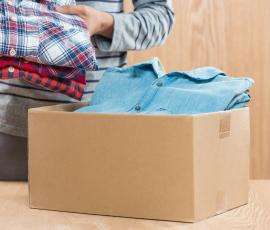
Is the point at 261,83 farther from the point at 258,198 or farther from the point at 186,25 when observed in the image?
the point at 258,198

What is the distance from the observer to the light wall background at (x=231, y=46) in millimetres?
2264

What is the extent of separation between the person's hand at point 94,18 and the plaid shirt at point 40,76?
0.36 ft

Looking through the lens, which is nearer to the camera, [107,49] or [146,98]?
[146,98]

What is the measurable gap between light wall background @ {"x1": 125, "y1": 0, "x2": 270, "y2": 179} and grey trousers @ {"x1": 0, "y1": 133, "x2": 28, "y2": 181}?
1.07m

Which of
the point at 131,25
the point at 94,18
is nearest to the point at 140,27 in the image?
the point at 131,25

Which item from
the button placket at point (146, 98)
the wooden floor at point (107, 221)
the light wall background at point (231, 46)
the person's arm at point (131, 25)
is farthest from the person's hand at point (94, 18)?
the light wall background at point (231, 46)

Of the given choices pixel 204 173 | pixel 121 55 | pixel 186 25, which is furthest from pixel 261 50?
pixel 204 173

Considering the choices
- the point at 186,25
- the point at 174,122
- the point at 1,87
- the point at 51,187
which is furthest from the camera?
the point at 186,25

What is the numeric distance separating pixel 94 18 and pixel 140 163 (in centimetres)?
40

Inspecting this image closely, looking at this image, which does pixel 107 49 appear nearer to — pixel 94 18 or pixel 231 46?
pixel 94 18

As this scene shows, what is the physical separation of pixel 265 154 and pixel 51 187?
59.3 inches

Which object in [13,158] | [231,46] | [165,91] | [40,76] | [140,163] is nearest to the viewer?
[140,163]

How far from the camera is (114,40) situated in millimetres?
1252

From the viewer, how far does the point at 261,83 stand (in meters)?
2.32
